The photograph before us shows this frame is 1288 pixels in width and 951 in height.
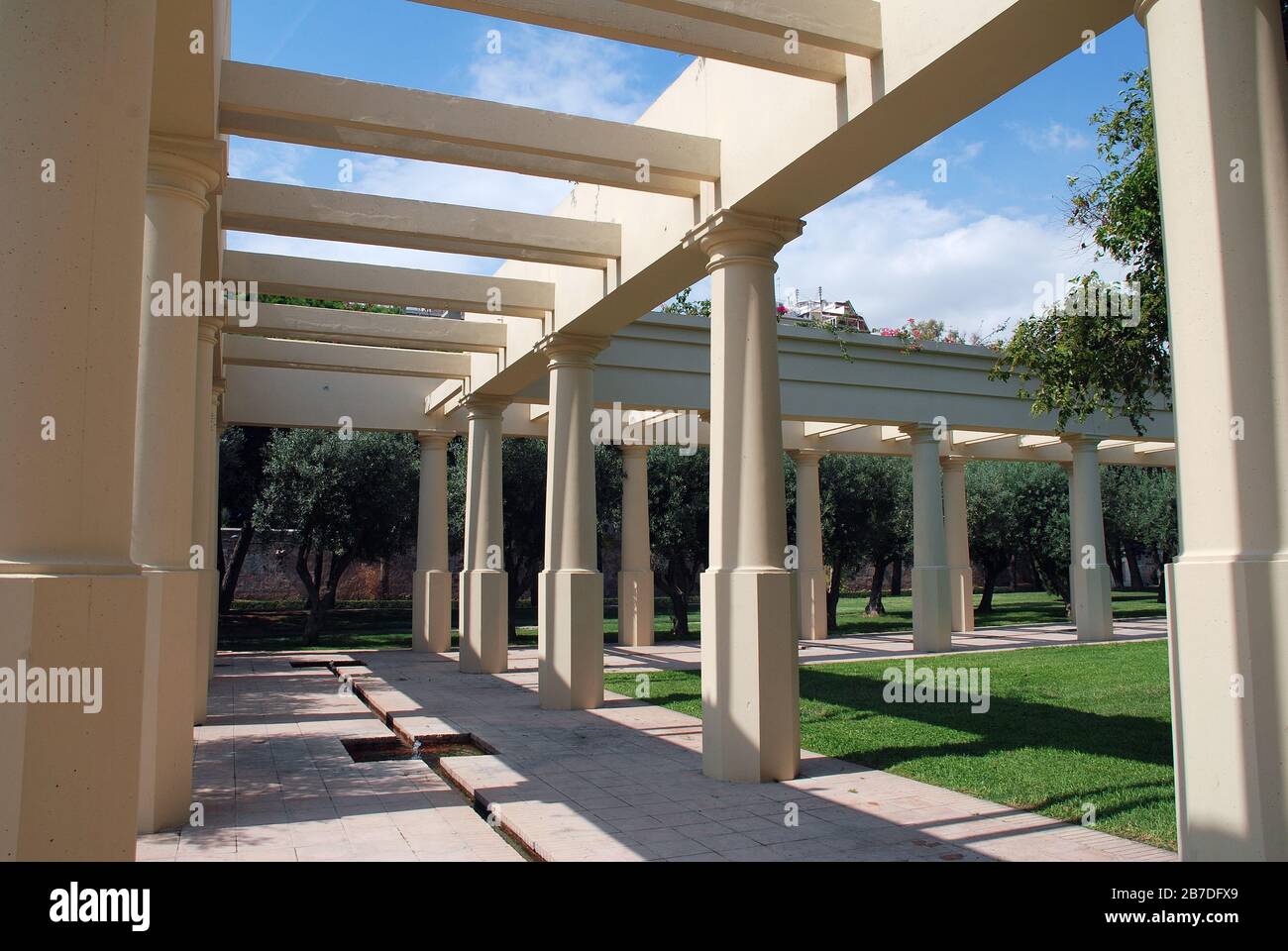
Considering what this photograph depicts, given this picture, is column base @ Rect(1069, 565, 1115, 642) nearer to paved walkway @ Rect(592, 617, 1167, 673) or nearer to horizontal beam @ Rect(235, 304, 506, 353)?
paved walkway @ Rect(592, 617, 1167, 673)

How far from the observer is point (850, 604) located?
164ft

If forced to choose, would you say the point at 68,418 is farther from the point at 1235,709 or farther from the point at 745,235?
the point at 745,235

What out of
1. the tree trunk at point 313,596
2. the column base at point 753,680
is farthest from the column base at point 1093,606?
the tree trunk at point 313,596

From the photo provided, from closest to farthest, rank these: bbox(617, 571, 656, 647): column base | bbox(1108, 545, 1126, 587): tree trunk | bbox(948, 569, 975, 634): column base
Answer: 1. bbox(617, 571, 656, 647): column base
2. bbox(948, 569, 975, 634): column base
3. bbox(1108, 545, 1126, 587): tree trunk

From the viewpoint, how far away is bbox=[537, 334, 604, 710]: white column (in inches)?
524

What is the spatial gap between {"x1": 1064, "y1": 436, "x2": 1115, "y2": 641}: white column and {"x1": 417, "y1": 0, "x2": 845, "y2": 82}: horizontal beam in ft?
60.8

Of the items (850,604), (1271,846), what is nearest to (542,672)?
(1271,846)

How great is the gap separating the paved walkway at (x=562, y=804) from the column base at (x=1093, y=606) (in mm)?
14215

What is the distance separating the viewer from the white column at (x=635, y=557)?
24.3 meters

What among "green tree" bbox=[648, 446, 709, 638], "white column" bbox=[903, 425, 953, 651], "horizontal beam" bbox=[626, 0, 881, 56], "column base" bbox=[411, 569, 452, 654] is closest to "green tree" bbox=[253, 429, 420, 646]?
"column base" bbox=[411, 569, 452, 654]

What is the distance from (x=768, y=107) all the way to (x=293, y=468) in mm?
18682

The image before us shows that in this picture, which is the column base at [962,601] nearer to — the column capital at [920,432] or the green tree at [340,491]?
the column capital at [920,432]

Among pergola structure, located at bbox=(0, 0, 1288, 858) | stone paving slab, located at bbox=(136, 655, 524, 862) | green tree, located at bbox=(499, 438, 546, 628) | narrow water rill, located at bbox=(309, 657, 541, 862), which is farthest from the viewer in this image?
green tree, located at bbox=(499, 438, 546, 628)
